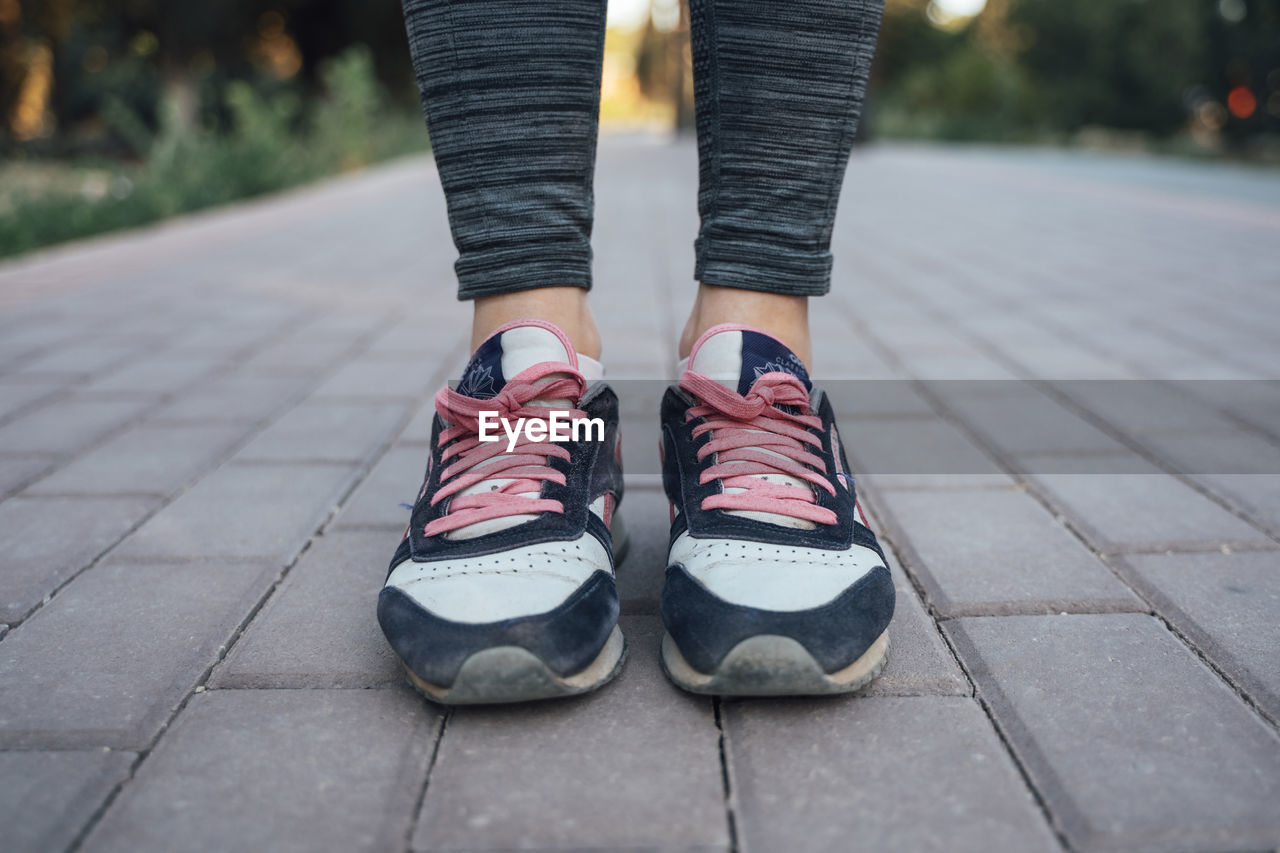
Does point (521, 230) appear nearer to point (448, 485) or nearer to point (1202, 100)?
point (448, 485)

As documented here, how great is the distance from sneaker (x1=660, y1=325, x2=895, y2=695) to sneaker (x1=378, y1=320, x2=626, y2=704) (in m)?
0.09

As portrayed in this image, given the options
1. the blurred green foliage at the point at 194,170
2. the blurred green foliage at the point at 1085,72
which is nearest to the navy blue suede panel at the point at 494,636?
the blurred green foliage at the point at 194,170

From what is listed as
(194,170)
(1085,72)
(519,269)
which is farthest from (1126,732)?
(1085,72)

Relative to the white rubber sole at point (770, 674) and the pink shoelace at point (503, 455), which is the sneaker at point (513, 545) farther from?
the white rubber sole at point (770, 674)

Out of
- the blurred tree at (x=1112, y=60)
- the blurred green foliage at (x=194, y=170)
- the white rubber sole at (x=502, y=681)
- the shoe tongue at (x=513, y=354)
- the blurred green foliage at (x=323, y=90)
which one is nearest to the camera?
the white rubber sole at (x=502, y=681)

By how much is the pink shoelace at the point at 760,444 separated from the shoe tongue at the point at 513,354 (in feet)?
0.54

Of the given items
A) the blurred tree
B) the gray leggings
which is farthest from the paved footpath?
the blurred tree

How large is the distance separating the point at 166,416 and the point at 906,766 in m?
1.76

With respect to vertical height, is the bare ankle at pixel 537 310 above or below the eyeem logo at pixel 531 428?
above

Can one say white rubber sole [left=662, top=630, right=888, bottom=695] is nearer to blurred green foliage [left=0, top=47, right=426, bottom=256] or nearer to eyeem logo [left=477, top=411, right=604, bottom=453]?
eyeem logo [left=477, top=411, right=604, bottom=453]

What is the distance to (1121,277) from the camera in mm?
3805

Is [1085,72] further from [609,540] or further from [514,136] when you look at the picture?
[609,540]

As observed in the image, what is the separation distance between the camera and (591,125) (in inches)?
48.8

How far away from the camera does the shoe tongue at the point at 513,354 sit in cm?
118
